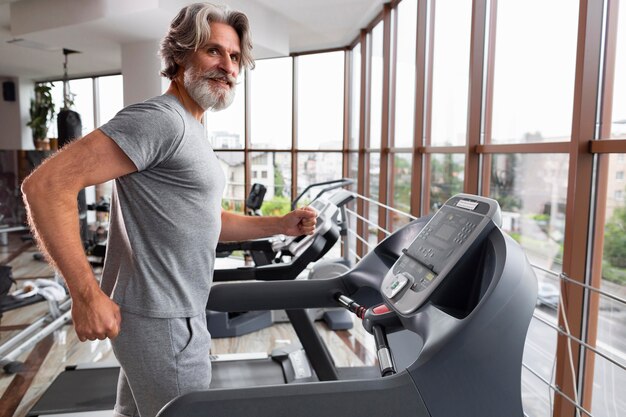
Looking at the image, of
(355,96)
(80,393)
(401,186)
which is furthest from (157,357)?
(355,96)

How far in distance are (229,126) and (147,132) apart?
6069 millimetres

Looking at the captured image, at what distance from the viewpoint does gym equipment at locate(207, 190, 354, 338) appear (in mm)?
2637

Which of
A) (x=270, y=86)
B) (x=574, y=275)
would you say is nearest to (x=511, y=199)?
(x=574, y=275)

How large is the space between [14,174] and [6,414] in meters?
4.56

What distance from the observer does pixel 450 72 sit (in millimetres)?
3438

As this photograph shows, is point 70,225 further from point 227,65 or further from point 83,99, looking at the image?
point 83,99

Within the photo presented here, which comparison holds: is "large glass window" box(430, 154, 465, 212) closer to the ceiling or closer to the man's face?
the ceiling

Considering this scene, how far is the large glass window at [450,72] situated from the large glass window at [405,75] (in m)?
0.40

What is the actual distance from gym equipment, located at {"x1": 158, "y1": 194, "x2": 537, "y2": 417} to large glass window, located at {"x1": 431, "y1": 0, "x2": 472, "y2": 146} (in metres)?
2.17

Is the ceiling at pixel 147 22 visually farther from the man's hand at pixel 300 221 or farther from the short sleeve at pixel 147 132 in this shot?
the short sleeve at pixel 147 132

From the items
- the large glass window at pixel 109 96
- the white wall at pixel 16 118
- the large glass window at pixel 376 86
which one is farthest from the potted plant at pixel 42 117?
the large glass window at pixel 376 86

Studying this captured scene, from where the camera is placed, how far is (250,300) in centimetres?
148

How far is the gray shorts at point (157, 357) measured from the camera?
4.00 ft

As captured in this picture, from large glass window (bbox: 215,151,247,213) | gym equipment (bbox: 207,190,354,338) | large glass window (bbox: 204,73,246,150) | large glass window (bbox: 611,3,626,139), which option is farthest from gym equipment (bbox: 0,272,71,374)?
large glass window (bbox: 204,73,246,150)
